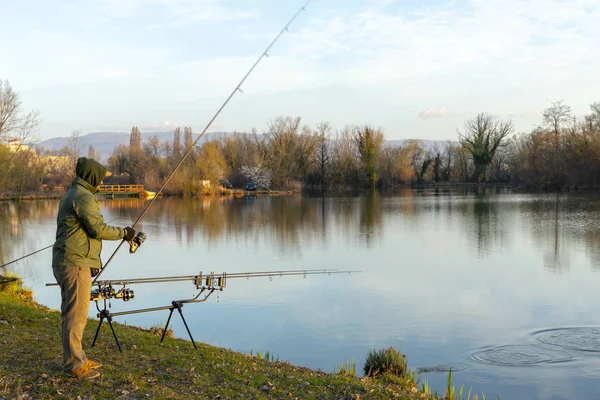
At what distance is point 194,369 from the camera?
4965 millimetres

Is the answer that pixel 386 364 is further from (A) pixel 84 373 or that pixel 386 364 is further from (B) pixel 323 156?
(B) pixel 323 156

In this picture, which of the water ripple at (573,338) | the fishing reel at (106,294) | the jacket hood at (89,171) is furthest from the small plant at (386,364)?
the jacket hood at (89,171)

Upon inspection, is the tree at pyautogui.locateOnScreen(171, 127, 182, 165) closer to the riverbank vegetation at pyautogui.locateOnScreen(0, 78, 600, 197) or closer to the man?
the riverbank vegetation at pyautogui.locateOnScreen(0, 78, 600, 197)

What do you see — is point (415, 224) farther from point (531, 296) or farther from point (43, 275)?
point (43, 275)

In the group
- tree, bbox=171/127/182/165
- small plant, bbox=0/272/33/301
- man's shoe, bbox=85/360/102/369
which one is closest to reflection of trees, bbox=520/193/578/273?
small plant, bbox=0/272/33/301

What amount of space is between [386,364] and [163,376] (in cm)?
274

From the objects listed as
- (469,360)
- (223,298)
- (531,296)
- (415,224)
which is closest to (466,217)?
Result: (415,224)

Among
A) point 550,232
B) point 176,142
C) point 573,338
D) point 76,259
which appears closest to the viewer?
point 76,259

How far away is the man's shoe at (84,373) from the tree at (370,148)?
193 ft

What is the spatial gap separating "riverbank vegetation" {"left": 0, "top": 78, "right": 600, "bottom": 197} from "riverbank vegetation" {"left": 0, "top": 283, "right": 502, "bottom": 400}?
44.7m

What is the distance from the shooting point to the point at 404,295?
436 inches

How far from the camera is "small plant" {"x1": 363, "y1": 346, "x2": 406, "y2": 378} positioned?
253 inches

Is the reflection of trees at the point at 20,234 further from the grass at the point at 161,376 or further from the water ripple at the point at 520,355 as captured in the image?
the water ripple at the point at 520,355

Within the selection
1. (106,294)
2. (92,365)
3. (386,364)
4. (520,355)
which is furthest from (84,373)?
(520,355)
